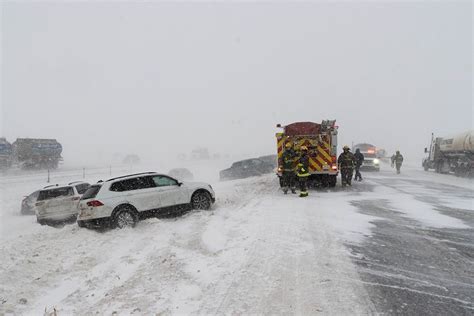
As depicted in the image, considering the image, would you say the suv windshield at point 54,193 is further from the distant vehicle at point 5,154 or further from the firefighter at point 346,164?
the distant vehicle at point 5,154

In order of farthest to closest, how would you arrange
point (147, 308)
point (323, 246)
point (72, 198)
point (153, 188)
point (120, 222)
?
point (72, 198) → point (153, 188) → point (120, 222) → point (323, 246) → point (147, 308)

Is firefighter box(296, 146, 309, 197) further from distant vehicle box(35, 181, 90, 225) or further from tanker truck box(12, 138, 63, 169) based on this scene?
tanker truck box(12, 138, 63, 169)

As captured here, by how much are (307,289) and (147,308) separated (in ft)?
7.05

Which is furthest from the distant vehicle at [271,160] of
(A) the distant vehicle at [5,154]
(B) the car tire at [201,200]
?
(A) the distant vehicle at [5,154]

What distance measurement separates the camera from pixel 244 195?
14797 millimetres

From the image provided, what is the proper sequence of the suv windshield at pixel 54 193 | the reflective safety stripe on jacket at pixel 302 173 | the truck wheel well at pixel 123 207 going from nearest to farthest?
the truck wheel well at pixel 123 207 → the suv windshield at pixel 54 193 → the reflective safety stripe on jacket at pixel 302 173

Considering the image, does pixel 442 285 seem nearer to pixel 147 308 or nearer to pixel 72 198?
pixel 147 308

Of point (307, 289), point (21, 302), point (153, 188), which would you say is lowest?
point (21, 302)

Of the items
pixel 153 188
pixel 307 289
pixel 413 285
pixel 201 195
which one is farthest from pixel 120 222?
pixel 413 285

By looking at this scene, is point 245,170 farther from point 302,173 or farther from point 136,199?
point 136,199

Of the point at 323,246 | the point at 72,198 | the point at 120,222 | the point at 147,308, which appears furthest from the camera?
the point at 72,198

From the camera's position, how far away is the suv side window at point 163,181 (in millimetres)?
11633

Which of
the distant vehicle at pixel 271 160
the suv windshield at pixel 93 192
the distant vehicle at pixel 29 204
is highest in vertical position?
the distant vehicle at pixel 271 160

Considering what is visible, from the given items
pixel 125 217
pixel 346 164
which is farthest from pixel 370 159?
pixel 125 217
